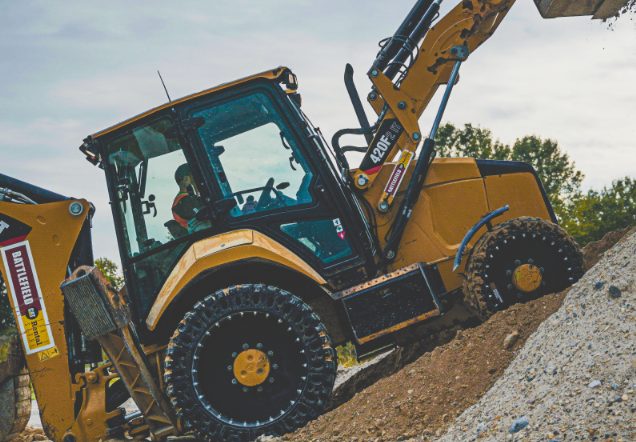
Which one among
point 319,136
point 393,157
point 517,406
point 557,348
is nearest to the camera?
point 517,406

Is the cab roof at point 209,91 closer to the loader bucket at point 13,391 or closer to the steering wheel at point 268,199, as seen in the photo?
the steering wheel at point 268,199

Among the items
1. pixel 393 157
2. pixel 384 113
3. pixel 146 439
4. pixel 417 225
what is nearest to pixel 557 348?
pixel 417 225

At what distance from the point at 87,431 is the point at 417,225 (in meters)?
3.28

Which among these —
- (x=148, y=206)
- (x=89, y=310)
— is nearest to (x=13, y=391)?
(x=89, y=310)

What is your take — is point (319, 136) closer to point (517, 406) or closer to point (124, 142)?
point (124, 142)

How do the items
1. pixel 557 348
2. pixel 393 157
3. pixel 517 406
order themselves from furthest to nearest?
pixel 393 157 < pixel 557 348 < pixel 517 406

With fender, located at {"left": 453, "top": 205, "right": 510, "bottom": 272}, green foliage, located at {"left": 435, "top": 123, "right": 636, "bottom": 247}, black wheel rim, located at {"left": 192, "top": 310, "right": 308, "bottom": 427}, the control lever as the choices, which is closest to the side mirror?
the control lever

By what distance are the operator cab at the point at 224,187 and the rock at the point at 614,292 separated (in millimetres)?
1814

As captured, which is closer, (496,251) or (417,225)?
(496,251)

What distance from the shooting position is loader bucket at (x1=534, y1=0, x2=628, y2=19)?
5.12m

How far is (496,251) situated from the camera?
4.73m

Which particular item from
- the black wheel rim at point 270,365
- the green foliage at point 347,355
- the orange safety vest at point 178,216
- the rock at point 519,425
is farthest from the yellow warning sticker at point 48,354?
the green foliage at point 347,355

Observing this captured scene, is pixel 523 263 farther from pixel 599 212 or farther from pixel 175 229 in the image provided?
pixel 599 212

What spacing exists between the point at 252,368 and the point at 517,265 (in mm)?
2379
